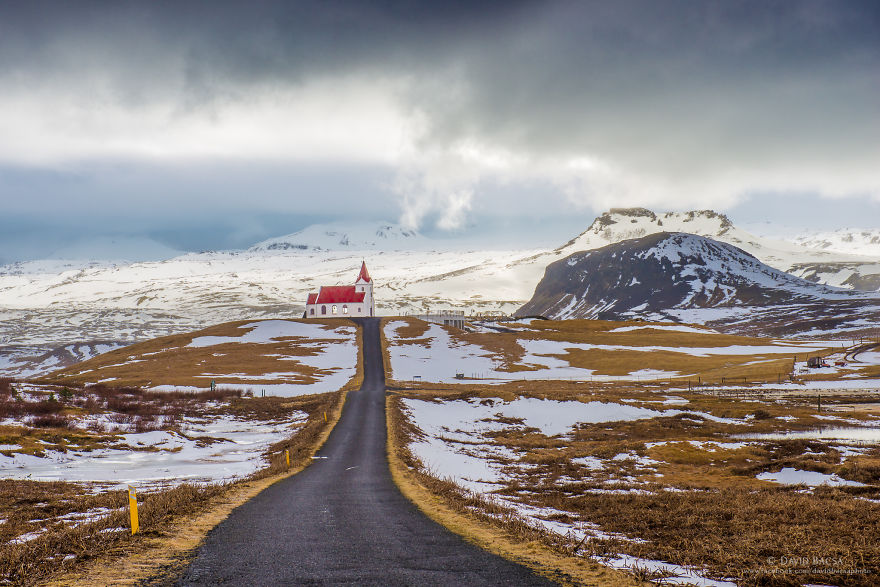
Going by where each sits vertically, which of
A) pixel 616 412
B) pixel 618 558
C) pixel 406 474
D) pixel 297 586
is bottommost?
pixel 616 412

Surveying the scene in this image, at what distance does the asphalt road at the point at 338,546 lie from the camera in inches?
387

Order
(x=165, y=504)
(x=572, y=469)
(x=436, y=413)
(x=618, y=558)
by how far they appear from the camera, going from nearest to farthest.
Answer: (x=618, y=558)
(x=165, y=504)
(x=572, y=469)
(x=436, y=413)

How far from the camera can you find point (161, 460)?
1187 inches

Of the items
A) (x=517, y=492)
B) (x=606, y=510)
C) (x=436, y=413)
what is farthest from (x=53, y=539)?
(x=436, y=413)

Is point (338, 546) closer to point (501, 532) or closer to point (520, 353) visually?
point (501, 532)

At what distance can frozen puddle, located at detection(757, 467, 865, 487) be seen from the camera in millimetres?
24328

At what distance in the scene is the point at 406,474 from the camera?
84.2ft

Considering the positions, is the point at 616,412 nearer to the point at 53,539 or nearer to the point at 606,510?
the point at 606,510

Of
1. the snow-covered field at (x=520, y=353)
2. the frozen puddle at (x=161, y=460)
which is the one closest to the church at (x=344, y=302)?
the snow-covered field at (x=520, y=353)

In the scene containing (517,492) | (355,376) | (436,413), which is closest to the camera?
(517,492)

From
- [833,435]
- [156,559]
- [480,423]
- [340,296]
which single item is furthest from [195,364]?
[156,559]

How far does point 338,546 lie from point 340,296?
150m

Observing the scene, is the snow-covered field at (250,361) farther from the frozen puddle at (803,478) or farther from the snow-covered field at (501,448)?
the frozen puddle at (803,478)

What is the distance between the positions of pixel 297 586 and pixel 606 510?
12156 mm
